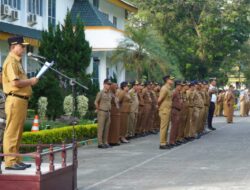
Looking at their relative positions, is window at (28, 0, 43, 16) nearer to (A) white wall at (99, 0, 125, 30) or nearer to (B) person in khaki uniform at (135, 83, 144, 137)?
(B) person in khaki uniform at (135, 83, 144, 137)

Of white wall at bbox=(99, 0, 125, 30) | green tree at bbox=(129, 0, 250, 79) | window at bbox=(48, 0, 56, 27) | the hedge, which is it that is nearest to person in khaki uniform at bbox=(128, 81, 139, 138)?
the hedge

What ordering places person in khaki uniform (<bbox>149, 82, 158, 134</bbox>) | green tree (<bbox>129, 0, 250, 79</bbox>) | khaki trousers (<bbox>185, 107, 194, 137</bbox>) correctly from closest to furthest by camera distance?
1. khaki trousers (<bbox>185, 107, 194, 137</bbox>)
2. person in khaki uniform (<bbox>149, 82, 158, 134</bbox>)
3. green tree (<bbox>129, 0, 250, 79</bbox>)

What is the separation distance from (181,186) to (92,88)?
1566 centimetres

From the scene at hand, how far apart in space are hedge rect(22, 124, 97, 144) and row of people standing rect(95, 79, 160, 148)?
98 cm

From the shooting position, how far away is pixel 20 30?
2667 centimetres

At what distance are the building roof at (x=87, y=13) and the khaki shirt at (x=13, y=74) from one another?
23.8 metres

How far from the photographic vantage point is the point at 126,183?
39.5 ft

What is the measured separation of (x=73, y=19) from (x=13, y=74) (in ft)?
80.6

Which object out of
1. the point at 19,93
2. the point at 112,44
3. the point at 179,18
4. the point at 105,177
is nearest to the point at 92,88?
the point at 112,44

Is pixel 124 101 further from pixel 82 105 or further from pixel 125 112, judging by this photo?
pixel 82 105

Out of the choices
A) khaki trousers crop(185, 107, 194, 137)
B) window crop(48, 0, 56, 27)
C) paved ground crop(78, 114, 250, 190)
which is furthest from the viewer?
window crop(48, 0, 56, 27)

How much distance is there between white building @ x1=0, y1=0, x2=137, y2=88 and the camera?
2652 cm

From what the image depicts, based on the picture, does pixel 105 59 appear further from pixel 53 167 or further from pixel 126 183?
pixel 53 167

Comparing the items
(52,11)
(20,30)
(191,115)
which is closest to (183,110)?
(191,115)
